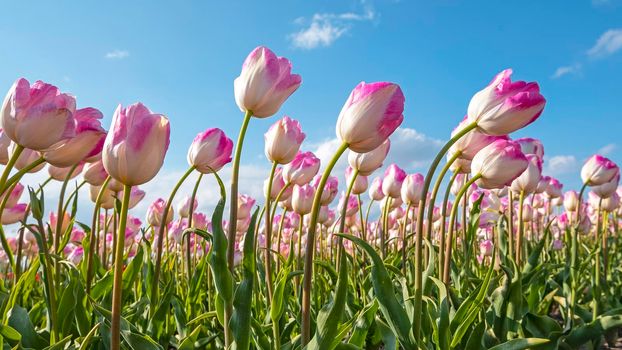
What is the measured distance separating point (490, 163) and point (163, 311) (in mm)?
1047

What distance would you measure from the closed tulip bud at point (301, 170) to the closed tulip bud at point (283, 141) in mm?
324

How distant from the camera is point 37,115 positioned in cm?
121

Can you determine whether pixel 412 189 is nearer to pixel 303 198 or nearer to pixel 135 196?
pixel 303 198

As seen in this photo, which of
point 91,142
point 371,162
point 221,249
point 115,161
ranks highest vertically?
point 371,162

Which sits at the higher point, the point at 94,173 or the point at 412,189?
the point at 412,189

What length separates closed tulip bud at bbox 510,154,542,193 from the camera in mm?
2297

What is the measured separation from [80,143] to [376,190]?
2148 millimetres

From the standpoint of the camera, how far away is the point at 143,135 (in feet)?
3.37

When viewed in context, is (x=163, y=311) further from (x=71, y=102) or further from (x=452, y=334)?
(x=452, y=334)

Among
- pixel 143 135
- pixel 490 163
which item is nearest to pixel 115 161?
pixel 143 135

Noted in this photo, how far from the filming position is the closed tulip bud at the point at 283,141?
5.92 ft

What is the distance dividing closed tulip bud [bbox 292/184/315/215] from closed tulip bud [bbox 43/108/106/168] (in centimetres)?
113

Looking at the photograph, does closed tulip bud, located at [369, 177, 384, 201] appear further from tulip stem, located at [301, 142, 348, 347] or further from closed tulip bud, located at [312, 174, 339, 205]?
tulip stem, located at [301, 142, 348, 347]

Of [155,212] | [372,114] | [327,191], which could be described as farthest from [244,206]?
[372,114]
